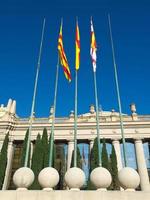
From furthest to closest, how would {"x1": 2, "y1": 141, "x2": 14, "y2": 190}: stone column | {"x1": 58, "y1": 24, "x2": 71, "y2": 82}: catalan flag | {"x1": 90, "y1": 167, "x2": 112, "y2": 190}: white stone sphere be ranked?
{"x1": 2, "y1": 141, "x2": 14, "y2": 190}: stone column, {"x1": 58, "y1": 24, "x2": 71, "y2": 82}: catalan flag, {"x1": 90, "y1": 167, "x2": 112, "y2": 190}: white stone sphere

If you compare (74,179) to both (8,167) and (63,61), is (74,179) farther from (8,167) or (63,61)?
(8,167)

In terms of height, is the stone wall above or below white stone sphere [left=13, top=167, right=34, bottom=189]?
below

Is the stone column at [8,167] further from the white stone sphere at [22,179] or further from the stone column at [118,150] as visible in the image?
the white stone sphere at [22,179]

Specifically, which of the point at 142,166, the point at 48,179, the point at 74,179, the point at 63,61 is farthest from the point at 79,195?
the point at 142,166

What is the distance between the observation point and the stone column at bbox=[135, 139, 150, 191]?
122ft

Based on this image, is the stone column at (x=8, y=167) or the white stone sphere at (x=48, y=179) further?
the stone column at (x=8, y=167)

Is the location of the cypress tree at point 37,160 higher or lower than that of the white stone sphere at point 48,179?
higher

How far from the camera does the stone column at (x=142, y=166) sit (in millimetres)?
37094

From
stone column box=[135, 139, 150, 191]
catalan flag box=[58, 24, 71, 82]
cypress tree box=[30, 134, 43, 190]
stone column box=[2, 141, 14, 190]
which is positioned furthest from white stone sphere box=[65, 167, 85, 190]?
stone column box=[2, 141, 14, 190]

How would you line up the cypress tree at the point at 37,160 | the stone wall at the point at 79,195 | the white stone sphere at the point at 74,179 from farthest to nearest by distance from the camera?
the cypress tree at the point at 37,160 → the white stone sphere at the point at 74,179 → the stone wall at the point at 79,195

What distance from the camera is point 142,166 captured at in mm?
38750

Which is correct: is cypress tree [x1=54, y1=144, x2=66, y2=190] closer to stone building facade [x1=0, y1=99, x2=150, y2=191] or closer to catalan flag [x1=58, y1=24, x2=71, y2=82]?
stone building facade [x1=0, y1=99, x2=150, y2=191]

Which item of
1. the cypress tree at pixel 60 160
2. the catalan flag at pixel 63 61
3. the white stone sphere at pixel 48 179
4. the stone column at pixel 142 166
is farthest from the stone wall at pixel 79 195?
the cypress tree at pixel 60 160

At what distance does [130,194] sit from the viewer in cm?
909
